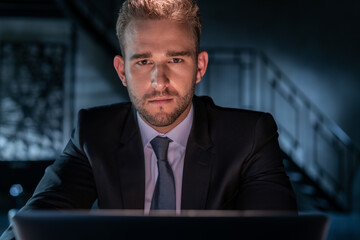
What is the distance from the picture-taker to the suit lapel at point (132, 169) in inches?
52.3

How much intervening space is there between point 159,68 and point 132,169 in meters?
0.33

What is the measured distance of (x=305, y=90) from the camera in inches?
297

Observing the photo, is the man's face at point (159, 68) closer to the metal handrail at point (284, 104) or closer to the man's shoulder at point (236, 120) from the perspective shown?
the man's shoulder at point (236, 120)

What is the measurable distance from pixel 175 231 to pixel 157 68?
73cm

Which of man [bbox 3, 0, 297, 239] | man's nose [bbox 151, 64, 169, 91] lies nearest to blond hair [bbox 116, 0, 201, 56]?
man [bbox 3, 0, 297, 239]

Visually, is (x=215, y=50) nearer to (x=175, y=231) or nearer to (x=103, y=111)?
(x=103, y=111)

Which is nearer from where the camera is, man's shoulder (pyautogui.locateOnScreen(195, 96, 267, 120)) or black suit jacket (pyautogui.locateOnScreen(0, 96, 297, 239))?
black suit jacket (pyautogui.locateOnScreen(0, 96, 297, 239))

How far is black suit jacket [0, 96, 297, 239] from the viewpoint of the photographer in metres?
1.31

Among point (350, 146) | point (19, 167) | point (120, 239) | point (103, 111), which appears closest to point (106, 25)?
point (19, 167)

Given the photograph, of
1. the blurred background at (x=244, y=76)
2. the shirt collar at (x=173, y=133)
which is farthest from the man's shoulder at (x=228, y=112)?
the blurred background at (x=244, y=76)

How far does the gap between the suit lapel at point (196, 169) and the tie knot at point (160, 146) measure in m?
0.07

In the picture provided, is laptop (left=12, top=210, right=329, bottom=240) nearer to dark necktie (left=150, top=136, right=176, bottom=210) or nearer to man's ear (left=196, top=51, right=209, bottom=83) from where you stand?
dark necktie (left=150, top=136, right=176, bottom=210)

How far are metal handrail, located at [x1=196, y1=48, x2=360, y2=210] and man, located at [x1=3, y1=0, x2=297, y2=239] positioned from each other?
5.69 m

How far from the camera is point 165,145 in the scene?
1.36 m
